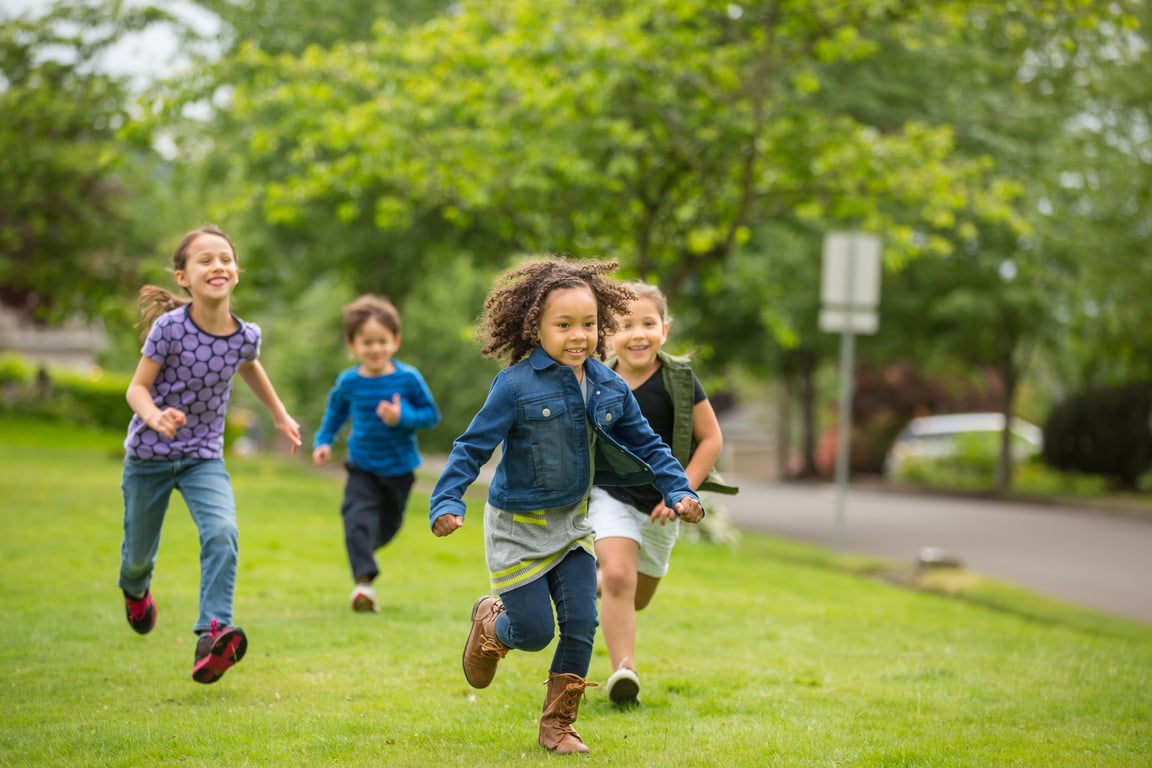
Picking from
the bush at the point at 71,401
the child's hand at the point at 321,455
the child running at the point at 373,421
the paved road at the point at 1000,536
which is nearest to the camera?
the child's hand at the point at 321,455

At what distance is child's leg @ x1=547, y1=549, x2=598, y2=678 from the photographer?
480 cm

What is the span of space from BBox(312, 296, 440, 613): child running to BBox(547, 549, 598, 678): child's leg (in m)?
3.16

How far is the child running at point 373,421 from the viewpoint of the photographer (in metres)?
7.97

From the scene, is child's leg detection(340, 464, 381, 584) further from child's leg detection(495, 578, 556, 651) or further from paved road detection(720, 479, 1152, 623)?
paved road detection(720, 479, 1152, 623)

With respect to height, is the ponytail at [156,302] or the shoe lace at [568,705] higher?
the ponytail at [156,302]

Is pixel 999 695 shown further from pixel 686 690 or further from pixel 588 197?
pixel 588 197

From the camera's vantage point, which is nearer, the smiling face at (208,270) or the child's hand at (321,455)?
the smiling face at (208,270)

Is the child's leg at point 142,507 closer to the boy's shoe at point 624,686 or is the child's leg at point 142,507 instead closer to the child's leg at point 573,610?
the child's leg at point 573,610

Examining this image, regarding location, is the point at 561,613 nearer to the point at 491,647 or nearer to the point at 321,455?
the point at 491,647

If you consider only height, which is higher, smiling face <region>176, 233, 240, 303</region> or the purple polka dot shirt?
smiling face <region>176, 233, 240, 303</region>

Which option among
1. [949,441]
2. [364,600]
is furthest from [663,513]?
[949,441]

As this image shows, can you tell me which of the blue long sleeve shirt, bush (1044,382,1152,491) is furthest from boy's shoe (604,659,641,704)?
bush (1044,382,1152,491)

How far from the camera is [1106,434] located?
2458cm

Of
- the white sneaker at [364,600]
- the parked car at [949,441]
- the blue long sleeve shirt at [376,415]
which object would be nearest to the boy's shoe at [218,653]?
the white sneaker at [364,600]
